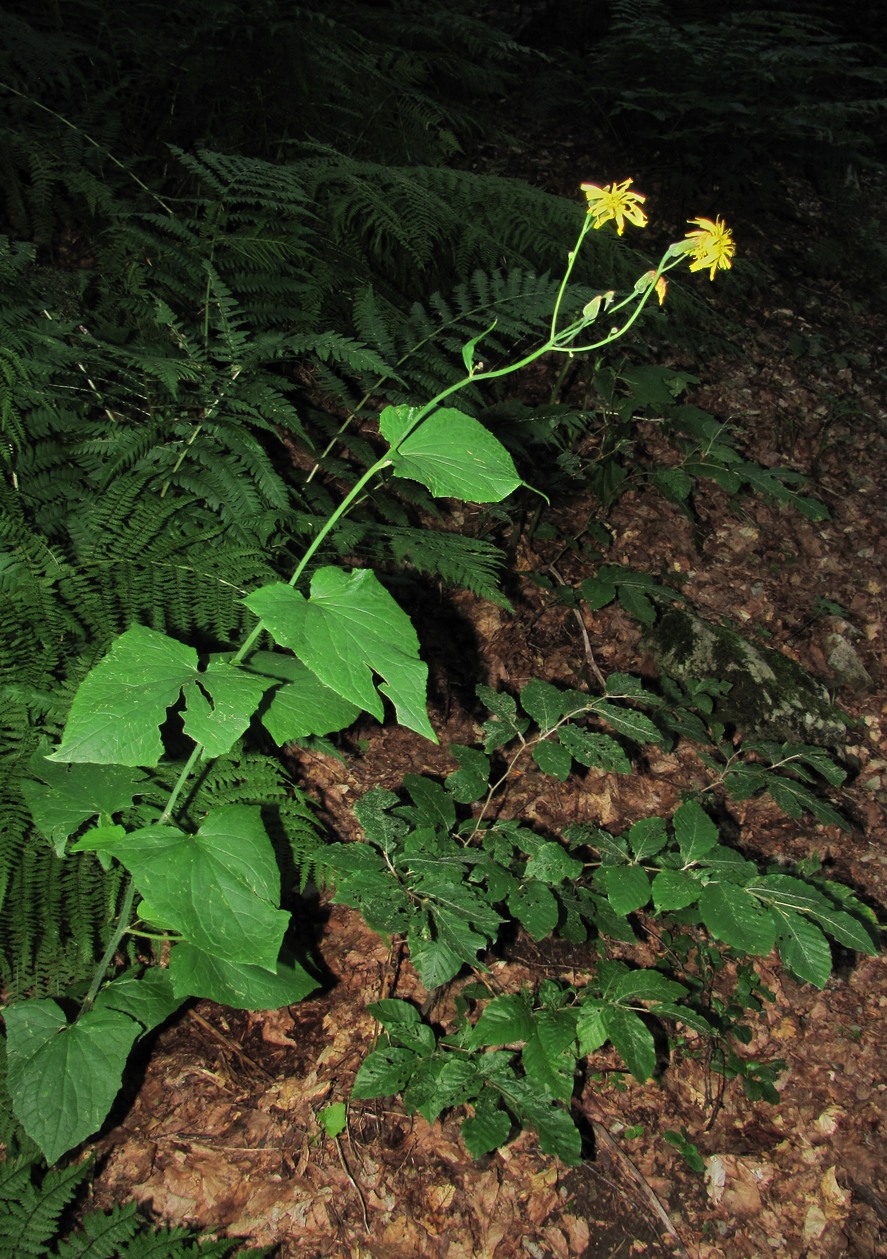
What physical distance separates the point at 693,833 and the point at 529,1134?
2.65 ft

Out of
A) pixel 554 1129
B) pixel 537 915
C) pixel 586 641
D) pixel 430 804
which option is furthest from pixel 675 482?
pixel 554 1129

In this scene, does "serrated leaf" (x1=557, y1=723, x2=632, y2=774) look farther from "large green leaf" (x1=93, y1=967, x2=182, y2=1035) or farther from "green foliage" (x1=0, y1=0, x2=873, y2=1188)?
"large green leaf" (x1=93, y1=967, x2=182, y2=1035)

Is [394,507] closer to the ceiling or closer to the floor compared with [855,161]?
closer to the floor

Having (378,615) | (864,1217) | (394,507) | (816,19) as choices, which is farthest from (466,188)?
(816,19)

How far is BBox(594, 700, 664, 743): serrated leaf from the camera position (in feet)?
6.43

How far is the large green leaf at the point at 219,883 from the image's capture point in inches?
46.9

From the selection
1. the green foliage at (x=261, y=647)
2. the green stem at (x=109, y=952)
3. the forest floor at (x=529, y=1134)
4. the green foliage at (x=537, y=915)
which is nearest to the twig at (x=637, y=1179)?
the forest floor at (x=529, y=1134)

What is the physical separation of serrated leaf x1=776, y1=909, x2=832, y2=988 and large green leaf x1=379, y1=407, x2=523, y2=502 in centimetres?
113

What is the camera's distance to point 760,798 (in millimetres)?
2834

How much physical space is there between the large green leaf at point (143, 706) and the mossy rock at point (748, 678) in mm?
2196

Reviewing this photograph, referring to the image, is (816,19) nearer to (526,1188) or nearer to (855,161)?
(855,161)

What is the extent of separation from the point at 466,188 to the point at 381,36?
1608mm

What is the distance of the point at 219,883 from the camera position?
124cm

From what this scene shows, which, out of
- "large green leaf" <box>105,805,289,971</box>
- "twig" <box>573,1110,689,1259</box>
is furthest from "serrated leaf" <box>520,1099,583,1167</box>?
"large green leaf" <box>105,805,289,971</box>
